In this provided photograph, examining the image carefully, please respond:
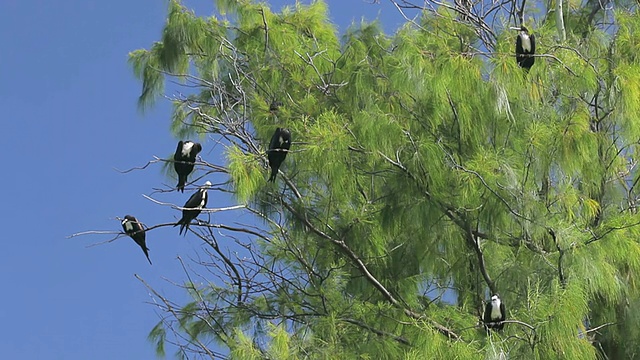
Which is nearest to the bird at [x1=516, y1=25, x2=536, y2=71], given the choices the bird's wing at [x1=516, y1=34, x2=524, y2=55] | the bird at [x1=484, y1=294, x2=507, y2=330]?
the bird's wing at [x1=516, y1=34, x2=524, y2=55]

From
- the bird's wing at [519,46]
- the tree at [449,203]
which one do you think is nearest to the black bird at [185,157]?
the tree at [449,203]

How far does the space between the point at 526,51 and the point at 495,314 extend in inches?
40.6

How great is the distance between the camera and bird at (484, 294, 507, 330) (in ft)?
12.0

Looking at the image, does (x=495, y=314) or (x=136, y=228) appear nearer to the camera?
(x=495, y=314)

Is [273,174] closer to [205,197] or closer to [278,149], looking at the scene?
[278,149]

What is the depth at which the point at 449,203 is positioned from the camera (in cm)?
407

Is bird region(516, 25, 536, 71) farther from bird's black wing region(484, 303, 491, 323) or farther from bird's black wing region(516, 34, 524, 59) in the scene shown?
bird's black wing region(484, 303, 491, 323)

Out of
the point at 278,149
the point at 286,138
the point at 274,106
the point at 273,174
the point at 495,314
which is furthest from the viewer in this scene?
the point at 274,106

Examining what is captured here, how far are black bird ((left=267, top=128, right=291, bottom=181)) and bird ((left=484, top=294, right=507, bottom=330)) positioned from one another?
0.96 meters

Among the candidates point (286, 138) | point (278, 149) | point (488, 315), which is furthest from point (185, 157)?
point (488, 315)

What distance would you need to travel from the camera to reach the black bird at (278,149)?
13.8 feet

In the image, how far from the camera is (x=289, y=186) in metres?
4.65

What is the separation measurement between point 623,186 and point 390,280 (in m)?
1.03

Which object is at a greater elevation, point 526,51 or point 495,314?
point 526,51
